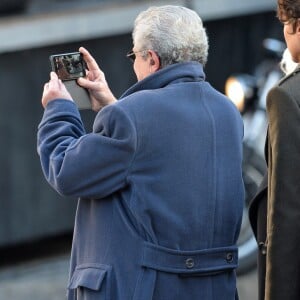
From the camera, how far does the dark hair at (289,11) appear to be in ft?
10.3

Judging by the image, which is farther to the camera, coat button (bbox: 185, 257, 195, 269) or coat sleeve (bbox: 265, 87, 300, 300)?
coat button (bbox: 185, 257, 195, 269)

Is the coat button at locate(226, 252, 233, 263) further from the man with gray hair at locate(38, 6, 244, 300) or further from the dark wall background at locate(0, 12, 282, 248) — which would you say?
the dark wall background at locate(0, 12, 282, 248)

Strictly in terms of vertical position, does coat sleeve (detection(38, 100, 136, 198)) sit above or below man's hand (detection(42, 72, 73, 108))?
below

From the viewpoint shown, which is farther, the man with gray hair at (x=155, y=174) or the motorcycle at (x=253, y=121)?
the motorcycle at (x=253, y=121)

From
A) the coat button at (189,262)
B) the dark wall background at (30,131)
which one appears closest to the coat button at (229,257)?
the coat button at (189,262)

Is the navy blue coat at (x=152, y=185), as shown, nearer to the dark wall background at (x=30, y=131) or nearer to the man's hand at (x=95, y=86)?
the man's hand at (x=95, y=86)

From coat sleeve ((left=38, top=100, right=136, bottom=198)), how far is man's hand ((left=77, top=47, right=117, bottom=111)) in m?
0.26

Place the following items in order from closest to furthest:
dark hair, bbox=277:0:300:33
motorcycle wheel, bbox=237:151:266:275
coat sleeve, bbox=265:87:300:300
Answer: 1. coat sleeve, bbox=265:87:300:300
2. dark hair, bbox=277:0:300:33
3. motorcycle wheel, bbox=237:151:266:275

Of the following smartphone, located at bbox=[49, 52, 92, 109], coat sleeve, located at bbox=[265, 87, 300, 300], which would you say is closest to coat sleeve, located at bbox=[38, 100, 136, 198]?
smartphone, located at bbox=[49, 52, 92, 109]

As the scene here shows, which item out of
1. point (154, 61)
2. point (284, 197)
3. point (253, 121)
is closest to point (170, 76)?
point (154, 61)

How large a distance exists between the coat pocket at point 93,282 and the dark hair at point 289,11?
944 millimetres

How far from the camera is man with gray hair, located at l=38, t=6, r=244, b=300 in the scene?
3.24 metres

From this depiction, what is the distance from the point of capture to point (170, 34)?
3.29 metres

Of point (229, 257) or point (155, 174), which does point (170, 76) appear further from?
point (229, 257)
